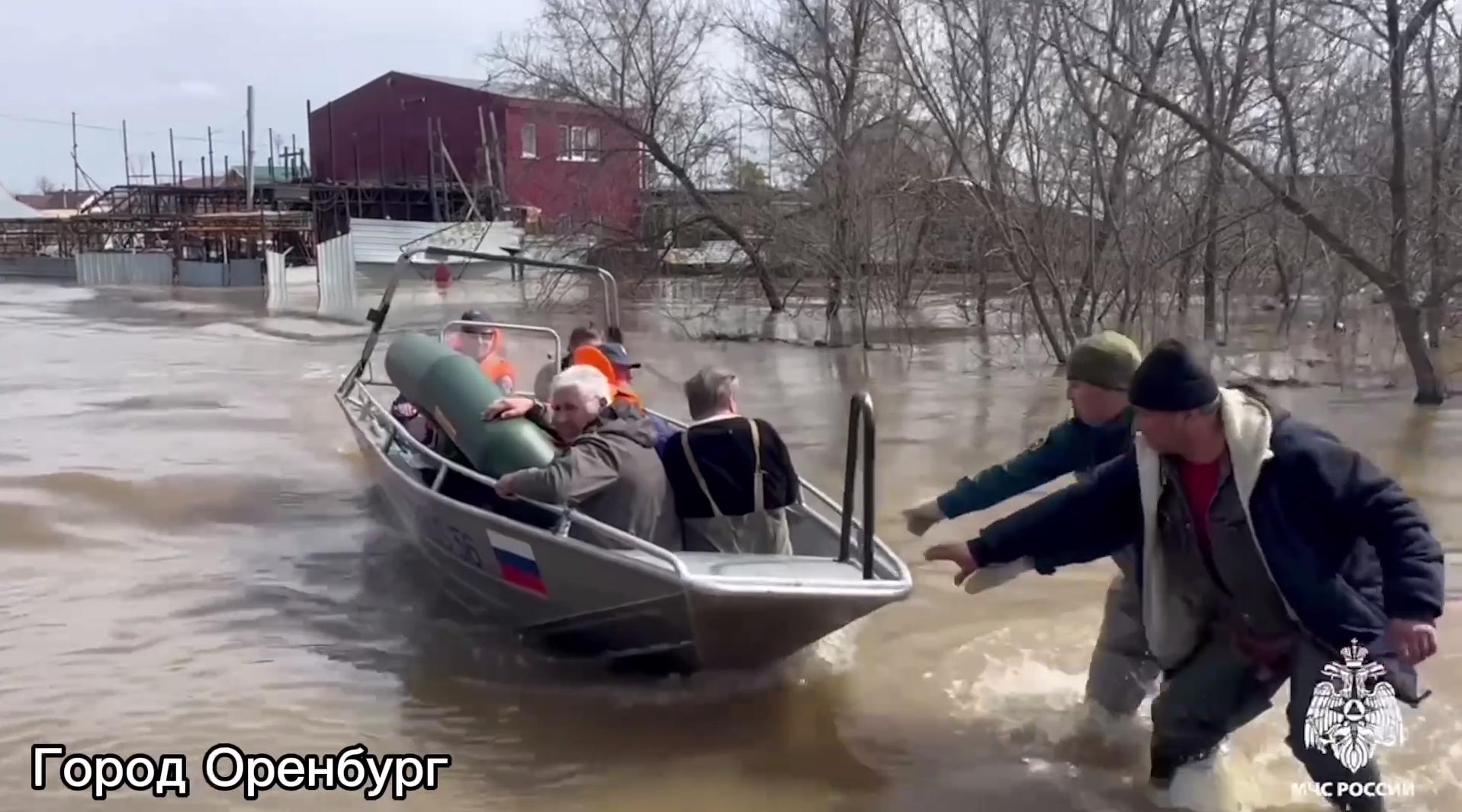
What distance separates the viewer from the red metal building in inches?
1093

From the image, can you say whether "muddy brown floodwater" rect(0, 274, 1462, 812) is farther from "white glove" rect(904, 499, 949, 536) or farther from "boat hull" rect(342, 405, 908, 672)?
"white glove" rect(904, 499, 949, 536)

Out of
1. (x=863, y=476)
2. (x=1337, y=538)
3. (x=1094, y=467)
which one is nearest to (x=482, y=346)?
(x=863, y=476)

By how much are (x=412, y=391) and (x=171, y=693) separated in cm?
185

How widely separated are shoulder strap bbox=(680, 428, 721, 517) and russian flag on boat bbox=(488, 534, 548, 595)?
74 cm

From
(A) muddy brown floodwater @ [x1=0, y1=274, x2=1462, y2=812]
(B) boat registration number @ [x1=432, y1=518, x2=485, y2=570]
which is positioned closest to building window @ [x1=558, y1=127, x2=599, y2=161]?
(A) muddy brown floodwater @ [x1=0, y1=274, x2=1462, y2=812]

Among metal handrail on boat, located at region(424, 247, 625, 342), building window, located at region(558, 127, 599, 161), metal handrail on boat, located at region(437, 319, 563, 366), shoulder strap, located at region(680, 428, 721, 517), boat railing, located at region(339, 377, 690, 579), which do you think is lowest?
boat railing, located at region(339, 377, 690, 579)

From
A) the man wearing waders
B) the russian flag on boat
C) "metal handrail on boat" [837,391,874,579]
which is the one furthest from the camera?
the russian flag on boat

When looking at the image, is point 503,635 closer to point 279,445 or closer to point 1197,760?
point 1197,760

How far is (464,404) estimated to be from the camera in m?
6.39

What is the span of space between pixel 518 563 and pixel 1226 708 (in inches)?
115

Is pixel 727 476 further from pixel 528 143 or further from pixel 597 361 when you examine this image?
pixel 528 143

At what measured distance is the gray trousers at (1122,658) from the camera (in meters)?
4.86

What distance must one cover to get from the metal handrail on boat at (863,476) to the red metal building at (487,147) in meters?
22.9

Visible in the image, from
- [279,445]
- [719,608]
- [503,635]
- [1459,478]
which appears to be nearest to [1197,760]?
[719,608]
